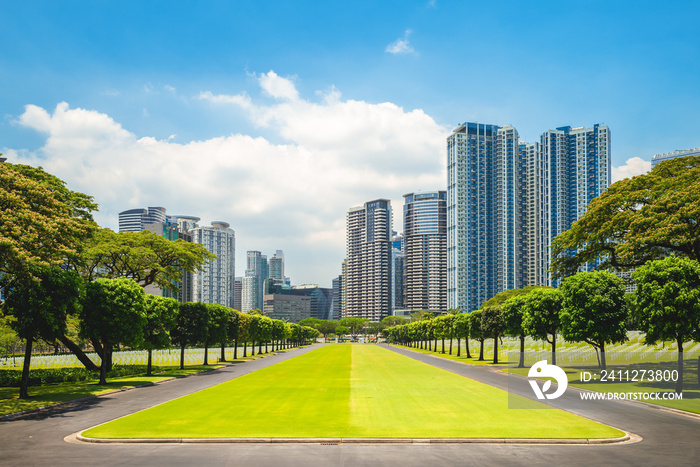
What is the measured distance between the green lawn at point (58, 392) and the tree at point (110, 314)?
6.55 ft

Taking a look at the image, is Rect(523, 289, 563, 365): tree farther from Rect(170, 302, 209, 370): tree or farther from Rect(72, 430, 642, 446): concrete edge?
Rect(170, 302, 209, 370): tree

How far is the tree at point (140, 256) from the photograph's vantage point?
5103cm

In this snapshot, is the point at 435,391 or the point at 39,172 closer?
the point at 435,391

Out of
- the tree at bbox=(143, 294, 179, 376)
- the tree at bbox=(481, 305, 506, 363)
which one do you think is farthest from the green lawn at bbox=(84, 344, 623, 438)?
the tree at bbox=(481, 305, 506, 363)

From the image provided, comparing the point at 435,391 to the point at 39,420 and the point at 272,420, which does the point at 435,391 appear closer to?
the point at 272,420

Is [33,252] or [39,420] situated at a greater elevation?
[33,252]

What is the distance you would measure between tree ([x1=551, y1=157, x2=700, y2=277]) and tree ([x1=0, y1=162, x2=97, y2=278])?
40.2 meters

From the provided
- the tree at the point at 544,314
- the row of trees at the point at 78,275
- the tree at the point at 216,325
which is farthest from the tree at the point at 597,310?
the tree at the point at 216,325

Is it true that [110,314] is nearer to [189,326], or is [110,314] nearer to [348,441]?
[189,326]

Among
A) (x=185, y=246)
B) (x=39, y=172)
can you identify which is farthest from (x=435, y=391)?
(x=185, y=246)

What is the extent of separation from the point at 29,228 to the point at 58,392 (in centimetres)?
1201

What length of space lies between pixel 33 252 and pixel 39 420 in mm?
8759

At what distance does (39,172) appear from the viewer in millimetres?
38031

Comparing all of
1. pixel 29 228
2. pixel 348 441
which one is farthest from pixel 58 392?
pixel 348 441
